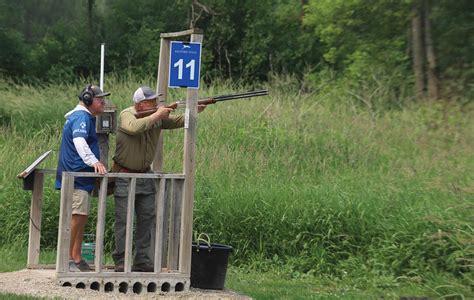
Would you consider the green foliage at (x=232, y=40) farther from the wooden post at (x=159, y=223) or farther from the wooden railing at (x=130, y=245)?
the wooden post at (x=159, y=223)

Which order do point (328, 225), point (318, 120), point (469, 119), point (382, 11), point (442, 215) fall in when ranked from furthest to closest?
point (382, 11)
point (318, 120)
point (469, 119)
point (328, 225)
point (442, 215)

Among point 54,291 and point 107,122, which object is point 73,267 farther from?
point 107,122

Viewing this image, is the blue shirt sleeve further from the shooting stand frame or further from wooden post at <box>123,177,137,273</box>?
wooden post at <box>123,177,137,273</box>

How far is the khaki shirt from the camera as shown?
10.4 meters

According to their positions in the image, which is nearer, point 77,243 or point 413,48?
point 77,243

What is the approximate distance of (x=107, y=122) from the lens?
10.8 metres

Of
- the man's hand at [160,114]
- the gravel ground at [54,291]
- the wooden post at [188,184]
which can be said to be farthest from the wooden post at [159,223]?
the man's hand at [160,114]

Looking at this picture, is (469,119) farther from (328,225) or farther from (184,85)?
(184,85)

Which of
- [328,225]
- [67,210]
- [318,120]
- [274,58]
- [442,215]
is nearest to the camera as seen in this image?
[67,210]

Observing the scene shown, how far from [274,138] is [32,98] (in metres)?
7.09

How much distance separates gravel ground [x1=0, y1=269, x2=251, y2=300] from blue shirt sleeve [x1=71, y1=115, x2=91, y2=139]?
5.08 feet

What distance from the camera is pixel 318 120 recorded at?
19.7 m

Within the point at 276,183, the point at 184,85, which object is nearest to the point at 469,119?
the point at 276,183

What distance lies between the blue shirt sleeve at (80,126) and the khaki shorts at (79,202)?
0.61m
